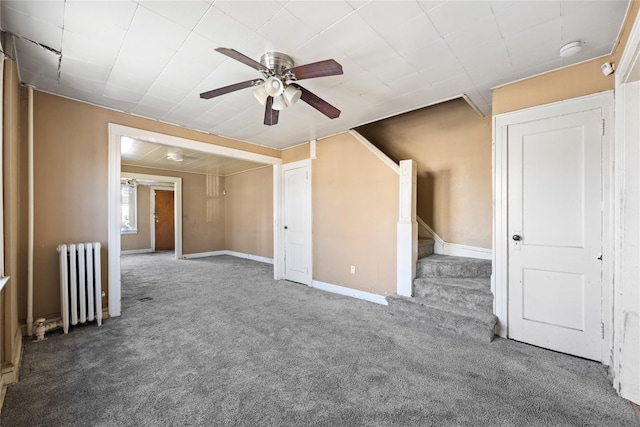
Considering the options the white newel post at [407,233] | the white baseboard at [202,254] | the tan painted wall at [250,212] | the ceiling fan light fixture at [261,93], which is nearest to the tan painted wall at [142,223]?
the white baseboard at [202,254]

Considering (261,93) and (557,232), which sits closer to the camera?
(261,93)

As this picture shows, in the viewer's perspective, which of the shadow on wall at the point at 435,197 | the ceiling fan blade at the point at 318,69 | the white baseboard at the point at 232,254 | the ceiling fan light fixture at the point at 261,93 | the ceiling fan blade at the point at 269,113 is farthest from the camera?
the white baseboard at the point at 232,254

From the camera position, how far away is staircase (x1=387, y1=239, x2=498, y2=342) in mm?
2709

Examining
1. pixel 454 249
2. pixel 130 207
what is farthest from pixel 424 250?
pixel 130 207

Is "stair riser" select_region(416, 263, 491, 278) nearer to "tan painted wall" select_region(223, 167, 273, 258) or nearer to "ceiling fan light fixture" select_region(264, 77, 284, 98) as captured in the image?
"ceiling fan light fixture" select_region(264, 77, 284, 98)

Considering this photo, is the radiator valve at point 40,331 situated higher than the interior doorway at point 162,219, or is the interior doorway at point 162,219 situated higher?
the interior doorway at point 162,219

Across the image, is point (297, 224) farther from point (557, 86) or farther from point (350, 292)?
point (557, 86)

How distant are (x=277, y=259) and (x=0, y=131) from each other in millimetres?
3897

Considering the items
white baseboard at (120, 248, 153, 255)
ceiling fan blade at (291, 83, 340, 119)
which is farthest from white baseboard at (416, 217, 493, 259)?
white baseboard at (120, 248, 153, 255)

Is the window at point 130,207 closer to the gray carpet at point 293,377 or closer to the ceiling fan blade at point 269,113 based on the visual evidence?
the gray carpet at point 293,377

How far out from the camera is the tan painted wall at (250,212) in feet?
23.6

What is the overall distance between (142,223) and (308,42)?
901cm

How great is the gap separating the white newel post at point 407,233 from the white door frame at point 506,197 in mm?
918

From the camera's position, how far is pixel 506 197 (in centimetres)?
266
